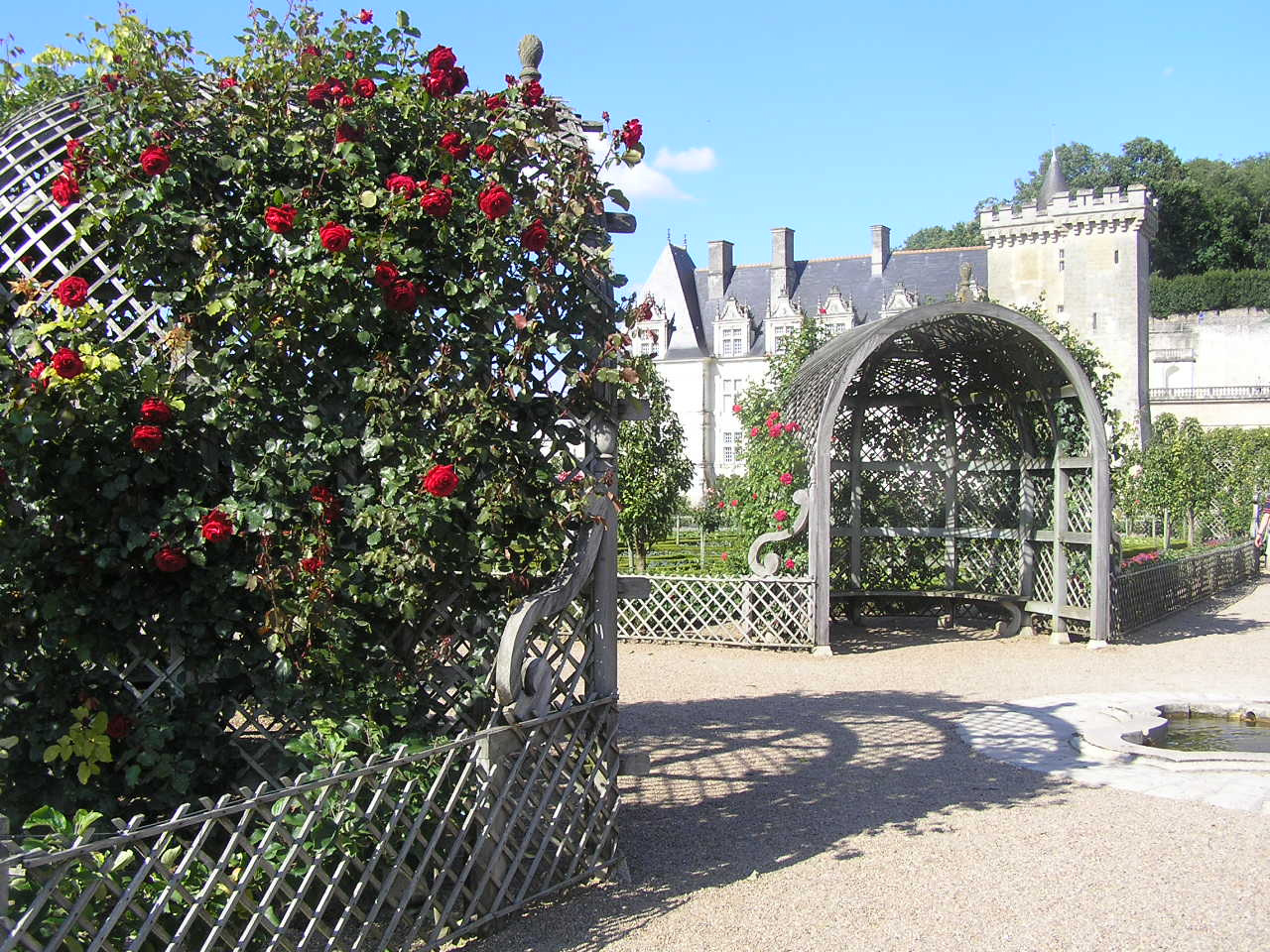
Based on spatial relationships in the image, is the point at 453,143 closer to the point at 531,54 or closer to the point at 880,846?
the point at 531,54

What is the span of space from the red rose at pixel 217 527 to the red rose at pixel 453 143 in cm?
153

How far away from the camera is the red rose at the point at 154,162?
371cm

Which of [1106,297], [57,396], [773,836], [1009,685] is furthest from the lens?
[1106,297]

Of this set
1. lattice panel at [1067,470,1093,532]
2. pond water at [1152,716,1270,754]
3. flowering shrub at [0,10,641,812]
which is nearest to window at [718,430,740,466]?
lattice panel at [1067,470,1093,532]

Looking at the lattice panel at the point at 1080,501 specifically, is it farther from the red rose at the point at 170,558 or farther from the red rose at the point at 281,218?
the red rose at the point at 170,558

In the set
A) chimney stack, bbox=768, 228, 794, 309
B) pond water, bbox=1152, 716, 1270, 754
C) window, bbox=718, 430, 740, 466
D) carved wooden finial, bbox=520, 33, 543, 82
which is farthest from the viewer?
window, bbox=718, 430, 740, 466

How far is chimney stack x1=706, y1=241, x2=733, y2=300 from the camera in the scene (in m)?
53.0

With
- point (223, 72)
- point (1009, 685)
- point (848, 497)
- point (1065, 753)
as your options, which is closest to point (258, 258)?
point (223, 72)

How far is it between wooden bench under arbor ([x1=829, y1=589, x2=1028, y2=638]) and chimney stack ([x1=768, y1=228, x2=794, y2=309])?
126 feet

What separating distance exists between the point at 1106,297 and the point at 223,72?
1760 inches

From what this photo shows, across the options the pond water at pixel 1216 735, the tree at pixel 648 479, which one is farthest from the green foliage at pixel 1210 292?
the pond water at pixel 1216 735

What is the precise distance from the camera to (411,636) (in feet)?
13.4

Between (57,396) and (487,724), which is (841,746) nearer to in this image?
(487,724)

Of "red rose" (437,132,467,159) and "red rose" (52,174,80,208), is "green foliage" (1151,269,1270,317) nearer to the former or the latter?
"red rose" (437,132,467,159)
